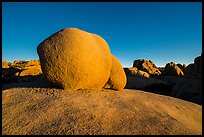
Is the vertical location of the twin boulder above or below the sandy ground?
above

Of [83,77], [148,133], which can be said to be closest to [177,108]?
[148,133]

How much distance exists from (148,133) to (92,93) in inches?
84.6

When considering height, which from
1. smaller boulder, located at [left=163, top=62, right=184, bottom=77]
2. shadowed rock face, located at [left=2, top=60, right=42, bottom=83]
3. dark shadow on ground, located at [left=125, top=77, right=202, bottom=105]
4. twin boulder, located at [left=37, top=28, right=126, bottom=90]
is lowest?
dark shadow on ground, located at [left=125, top=77, right=202, bottom=105]

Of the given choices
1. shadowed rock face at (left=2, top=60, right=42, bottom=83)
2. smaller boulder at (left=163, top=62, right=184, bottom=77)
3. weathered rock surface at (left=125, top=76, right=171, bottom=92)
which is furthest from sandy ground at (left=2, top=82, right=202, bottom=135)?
smaller boulder at (left=163, top=62, right=184, bottom=77)

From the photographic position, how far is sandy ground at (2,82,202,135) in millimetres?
3025

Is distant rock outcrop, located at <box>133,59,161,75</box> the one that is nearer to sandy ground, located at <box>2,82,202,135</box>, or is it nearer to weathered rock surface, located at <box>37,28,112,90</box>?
weathered rock surface, located at <box>37,28,112,90</box>

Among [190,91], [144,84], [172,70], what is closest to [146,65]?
[172,70]

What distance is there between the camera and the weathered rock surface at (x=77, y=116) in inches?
118

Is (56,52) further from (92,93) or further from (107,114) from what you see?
Answer: (107,114)

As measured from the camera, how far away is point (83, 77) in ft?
15.8

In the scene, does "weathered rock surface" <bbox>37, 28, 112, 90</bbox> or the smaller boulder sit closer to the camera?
"weathered rock surface" <bbox>37, 28, 112, 90</bbox>

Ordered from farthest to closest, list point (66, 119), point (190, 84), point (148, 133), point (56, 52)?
point (190, 84), point (56, 52), point (66, 119), point (148, 133)

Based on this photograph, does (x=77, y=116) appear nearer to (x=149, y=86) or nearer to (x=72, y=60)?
(x=72, y=60)

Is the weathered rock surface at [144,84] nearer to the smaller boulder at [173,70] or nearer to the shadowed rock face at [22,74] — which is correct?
the smaller boulder at [173,70]
